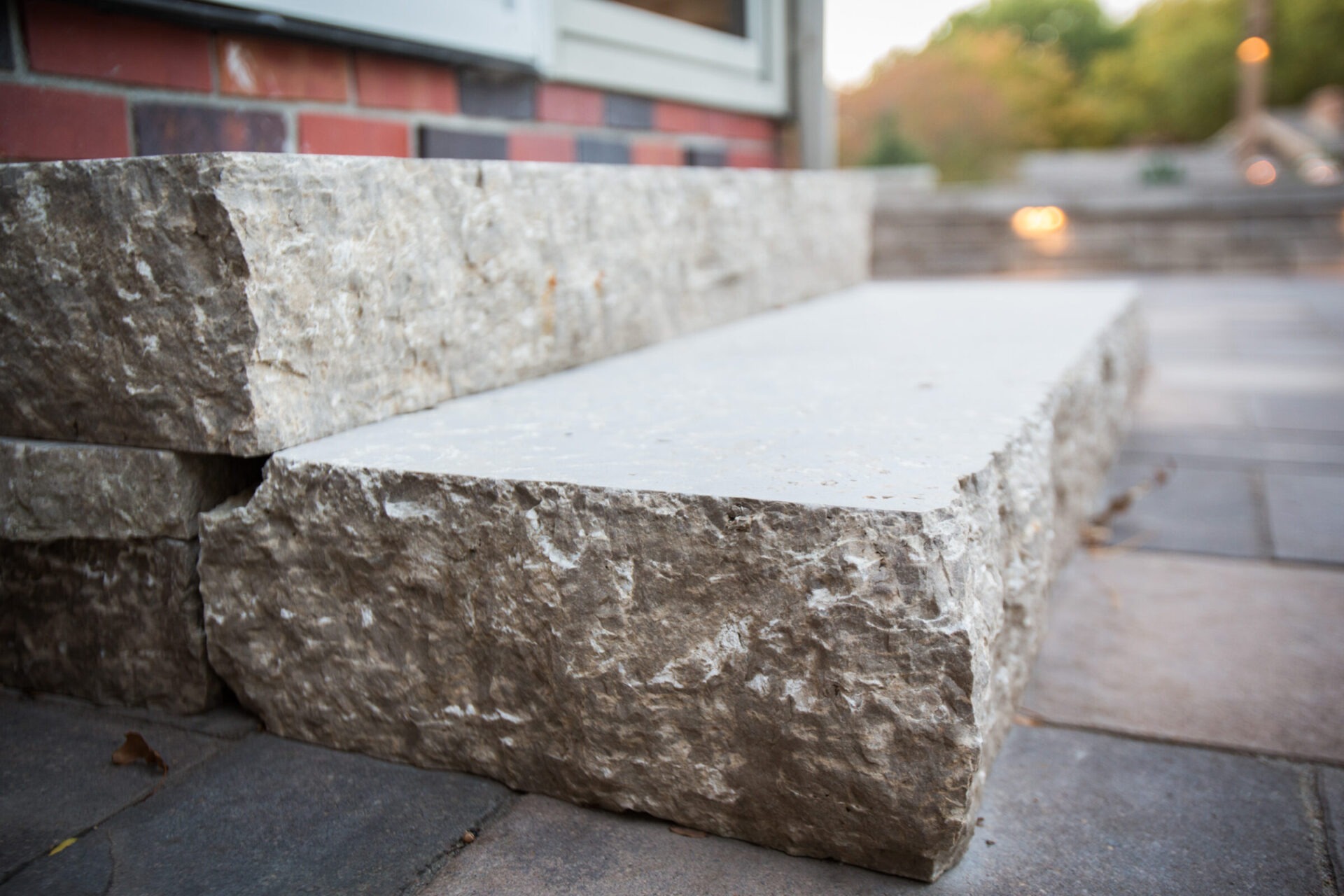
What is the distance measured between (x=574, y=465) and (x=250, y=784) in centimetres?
56

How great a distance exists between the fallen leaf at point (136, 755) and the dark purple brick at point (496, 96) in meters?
1.40

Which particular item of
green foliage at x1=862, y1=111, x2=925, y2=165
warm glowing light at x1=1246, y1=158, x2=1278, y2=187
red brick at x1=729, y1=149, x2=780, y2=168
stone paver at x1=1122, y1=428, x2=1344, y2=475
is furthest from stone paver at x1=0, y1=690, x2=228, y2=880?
warm glowing light at x1=1246, y1=158, x2=1278, y2=187

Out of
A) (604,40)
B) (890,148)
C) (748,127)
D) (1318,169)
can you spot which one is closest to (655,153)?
(604,40)

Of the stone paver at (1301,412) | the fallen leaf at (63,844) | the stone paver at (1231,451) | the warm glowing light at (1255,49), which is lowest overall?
the fallen leaf at (63,844)

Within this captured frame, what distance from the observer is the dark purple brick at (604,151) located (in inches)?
97.8

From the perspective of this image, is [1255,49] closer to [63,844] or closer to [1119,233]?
[1119,233]

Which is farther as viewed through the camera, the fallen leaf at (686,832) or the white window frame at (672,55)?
the white window frame at (672,55)

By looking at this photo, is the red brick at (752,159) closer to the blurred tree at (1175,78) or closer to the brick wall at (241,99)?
the brick wall at (241,99)

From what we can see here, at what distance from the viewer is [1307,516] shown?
2326 mm

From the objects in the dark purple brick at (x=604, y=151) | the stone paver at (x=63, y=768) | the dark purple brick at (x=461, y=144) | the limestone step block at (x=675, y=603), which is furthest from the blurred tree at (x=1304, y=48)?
the stone paver at (x=63, y=768)

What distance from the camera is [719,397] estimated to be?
1587 millimetres

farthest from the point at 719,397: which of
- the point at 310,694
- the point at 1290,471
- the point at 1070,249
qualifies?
the point at 1070,249

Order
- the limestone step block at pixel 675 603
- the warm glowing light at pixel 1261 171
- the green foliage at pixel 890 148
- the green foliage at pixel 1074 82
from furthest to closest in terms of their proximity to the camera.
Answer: the green foliage at pixel 1074 82, the green foliage at pixel 890 148, the warm glowing light at pixel 1261 171, the limestone step block at pixel 675 603

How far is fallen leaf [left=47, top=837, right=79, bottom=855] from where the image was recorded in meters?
1.08
